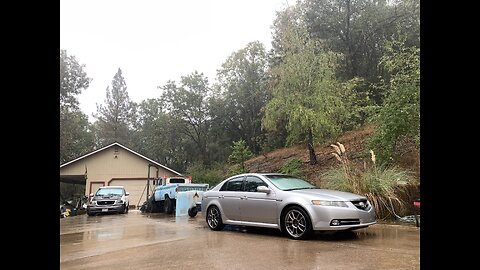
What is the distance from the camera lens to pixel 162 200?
695 inches

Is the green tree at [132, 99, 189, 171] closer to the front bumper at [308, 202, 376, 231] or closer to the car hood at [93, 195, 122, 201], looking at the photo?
the car hood at [93, 195, 122, 201]

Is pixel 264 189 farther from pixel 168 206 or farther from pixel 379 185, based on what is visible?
pixel 168 206

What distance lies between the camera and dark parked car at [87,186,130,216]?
18516mm

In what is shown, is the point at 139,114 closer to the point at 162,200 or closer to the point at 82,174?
the point at 82,174

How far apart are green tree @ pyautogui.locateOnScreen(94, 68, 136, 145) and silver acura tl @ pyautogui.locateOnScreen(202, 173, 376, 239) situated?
3802cm

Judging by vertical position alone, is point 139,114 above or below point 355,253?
above

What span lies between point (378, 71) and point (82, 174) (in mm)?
20692

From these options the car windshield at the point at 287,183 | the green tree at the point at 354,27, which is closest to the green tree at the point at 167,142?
the green tree at the point at 354,27

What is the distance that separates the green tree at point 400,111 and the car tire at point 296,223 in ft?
17.4

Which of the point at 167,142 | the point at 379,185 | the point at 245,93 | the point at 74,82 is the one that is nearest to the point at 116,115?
the point at 74,82

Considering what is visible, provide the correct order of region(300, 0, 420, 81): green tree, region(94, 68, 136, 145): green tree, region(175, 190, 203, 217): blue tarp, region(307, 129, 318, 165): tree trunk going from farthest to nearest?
region(94, 68, 136, 145): green tree → region(300, 0, 420, 81): green tree → region(307, 129, 318, 165): tree trunk → region(175, 190, 203, 217): blue tarp

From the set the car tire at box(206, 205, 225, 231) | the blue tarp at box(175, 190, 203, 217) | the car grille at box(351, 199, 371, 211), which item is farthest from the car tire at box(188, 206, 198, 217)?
the car grille at box(351, 199, 371, 211)

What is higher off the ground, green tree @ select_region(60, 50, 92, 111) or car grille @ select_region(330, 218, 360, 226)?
green tree @ select_region(60, 50, 92, 111)
